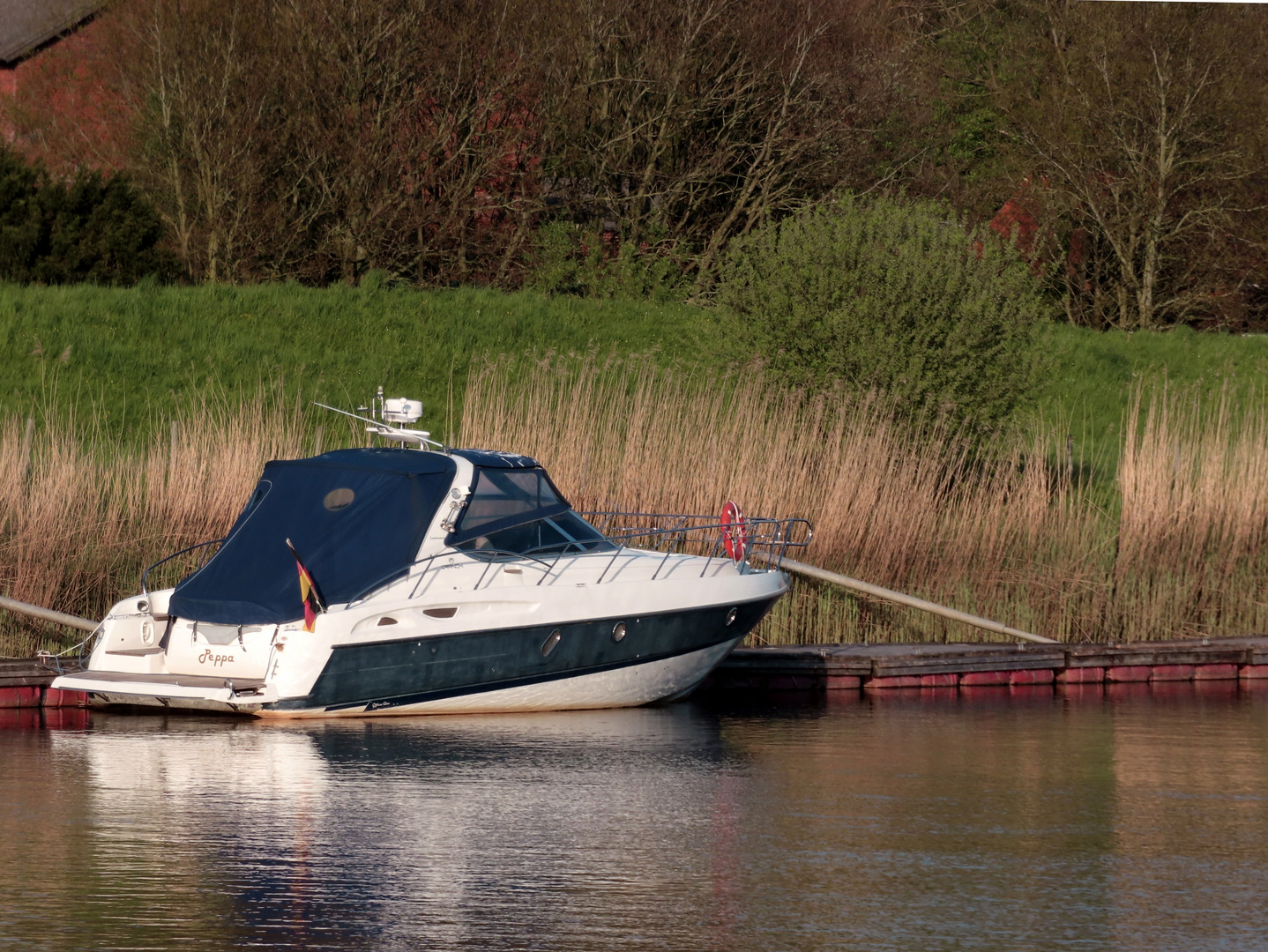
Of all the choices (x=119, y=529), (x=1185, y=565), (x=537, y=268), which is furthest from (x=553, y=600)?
(x=537, y=268)

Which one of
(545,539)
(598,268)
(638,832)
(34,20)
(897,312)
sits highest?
(34,20)

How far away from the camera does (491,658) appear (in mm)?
12305

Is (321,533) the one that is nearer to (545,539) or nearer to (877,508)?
(545,539)

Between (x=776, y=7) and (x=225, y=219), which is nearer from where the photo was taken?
(x=225, y=219)

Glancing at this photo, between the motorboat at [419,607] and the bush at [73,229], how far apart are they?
1872cm

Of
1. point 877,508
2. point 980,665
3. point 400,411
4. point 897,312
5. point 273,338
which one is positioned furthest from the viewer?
point 273,338

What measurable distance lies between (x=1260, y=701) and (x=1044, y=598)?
8.75 feet

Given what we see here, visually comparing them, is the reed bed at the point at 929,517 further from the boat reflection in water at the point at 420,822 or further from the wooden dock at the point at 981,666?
the boat reflection in water at the point at 420,822

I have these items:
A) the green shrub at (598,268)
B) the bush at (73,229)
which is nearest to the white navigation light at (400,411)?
the bush at (73,229)

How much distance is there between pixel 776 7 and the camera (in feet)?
121

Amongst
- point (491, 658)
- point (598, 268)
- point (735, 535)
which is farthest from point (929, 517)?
point (598, 268)

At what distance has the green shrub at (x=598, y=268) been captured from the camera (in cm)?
3502

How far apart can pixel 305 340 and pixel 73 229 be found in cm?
489

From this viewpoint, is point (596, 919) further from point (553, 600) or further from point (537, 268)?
point (537, 268)
